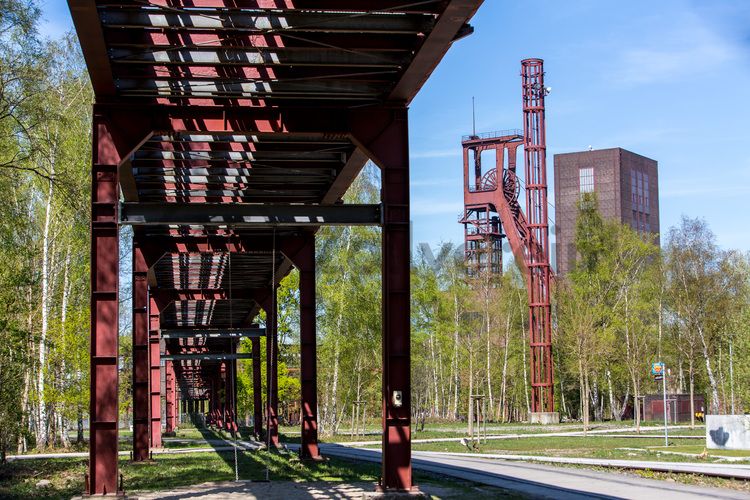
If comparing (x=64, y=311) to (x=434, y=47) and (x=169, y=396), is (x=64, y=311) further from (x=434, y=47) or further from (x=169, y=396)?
(x=434, y=47)

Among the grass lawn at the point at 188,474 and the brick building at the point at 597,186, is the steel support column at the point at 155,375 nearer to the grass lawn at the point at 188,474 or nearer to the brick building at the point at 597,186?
the grass lawn at the point at 188,474

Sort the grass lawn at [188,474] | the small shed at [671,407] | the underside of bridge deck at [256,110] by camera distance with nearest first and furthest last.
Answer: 1. the underside of bridge deck at [256,110]
2. the grass lawn at [188,474]
3. the small shed at [671,407]

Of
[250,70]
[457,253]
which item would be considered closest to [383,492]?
[250,70]

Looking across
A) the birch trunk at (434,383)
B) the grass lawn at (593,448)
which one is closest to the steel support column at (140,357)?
the grass lawn at (593,448)

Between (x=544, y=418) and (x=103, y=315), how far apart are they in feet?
157

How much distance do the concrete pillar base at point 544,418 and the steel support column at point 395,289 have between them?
4567 centimetres

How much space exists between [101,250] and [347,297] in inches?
1204

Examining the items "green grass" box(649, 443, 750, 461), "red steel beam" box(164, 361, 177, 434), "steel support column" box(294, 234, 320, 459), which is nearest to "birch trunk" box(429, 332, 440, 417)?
"red steel beam" box(164, 361, 177, 434)

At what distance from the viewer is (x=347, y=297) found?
46469mm

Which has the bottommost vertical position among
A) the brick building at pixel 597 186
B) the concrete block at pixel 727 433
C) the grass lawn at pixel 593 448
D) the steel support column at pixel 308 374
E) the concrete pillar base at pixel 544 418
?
the concrete pillar base at pixel 544 418

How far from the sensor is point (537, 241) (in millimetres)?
65062


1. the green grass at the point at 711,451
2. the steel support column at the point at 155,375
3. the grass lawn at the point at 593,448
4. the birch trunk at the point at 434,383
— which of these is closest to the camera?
the green grass at the point at 711,451

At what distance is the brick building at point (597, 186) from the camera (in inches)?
4582

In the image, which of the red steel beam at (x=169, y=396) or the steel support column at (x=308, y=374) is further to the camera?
the red steel beam at (x=169, y=396)
